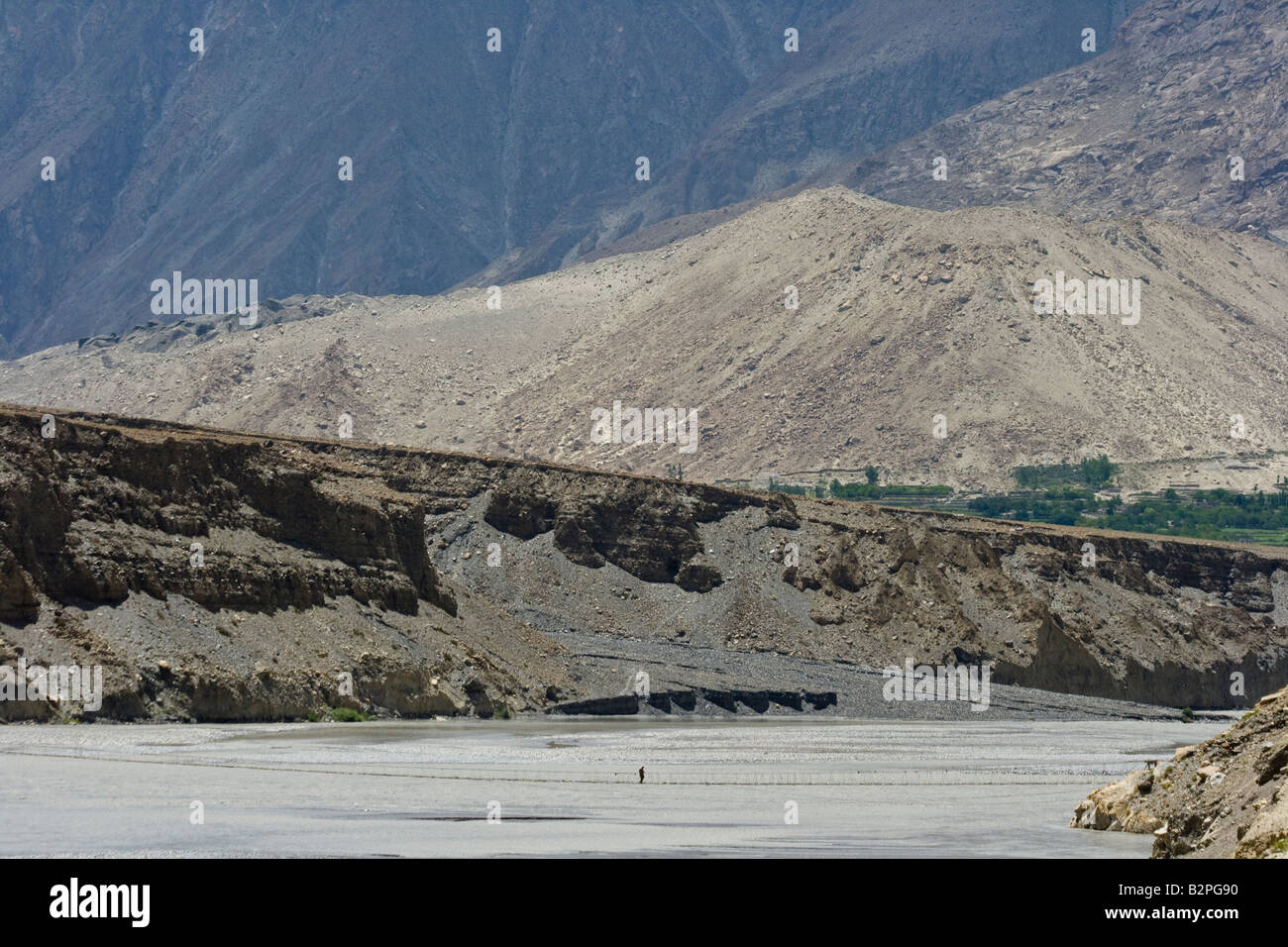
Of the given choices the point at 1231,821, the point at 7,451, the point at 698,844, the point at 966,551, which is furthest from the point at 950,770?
the point at 966,551

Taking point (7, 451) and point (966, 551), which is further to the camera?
point (966, 551)

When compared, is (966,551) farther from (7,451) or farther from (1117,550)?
(7,451)

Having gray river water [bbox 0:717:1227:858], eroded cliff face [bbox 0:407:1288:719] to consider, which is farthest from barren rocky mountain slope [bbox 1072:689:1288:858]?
eroded cliff face [bbox 0:407:1288:719]

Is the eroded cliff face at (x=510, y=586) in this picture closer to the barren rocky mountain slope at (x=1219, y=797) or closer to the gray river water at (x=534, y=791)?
the gray river water at (x=534, y=791)

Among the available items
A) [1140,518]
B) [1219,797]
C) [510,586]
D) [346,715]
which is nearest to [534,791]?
[1219,797]

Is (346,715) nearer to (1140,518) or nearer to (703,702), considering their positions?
(703,702)

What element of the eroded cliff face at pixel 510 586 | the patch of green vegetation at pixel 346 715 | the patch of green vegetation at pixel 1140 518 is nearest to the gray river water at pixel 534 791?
the patch of green vegetation at pixel 346 715
